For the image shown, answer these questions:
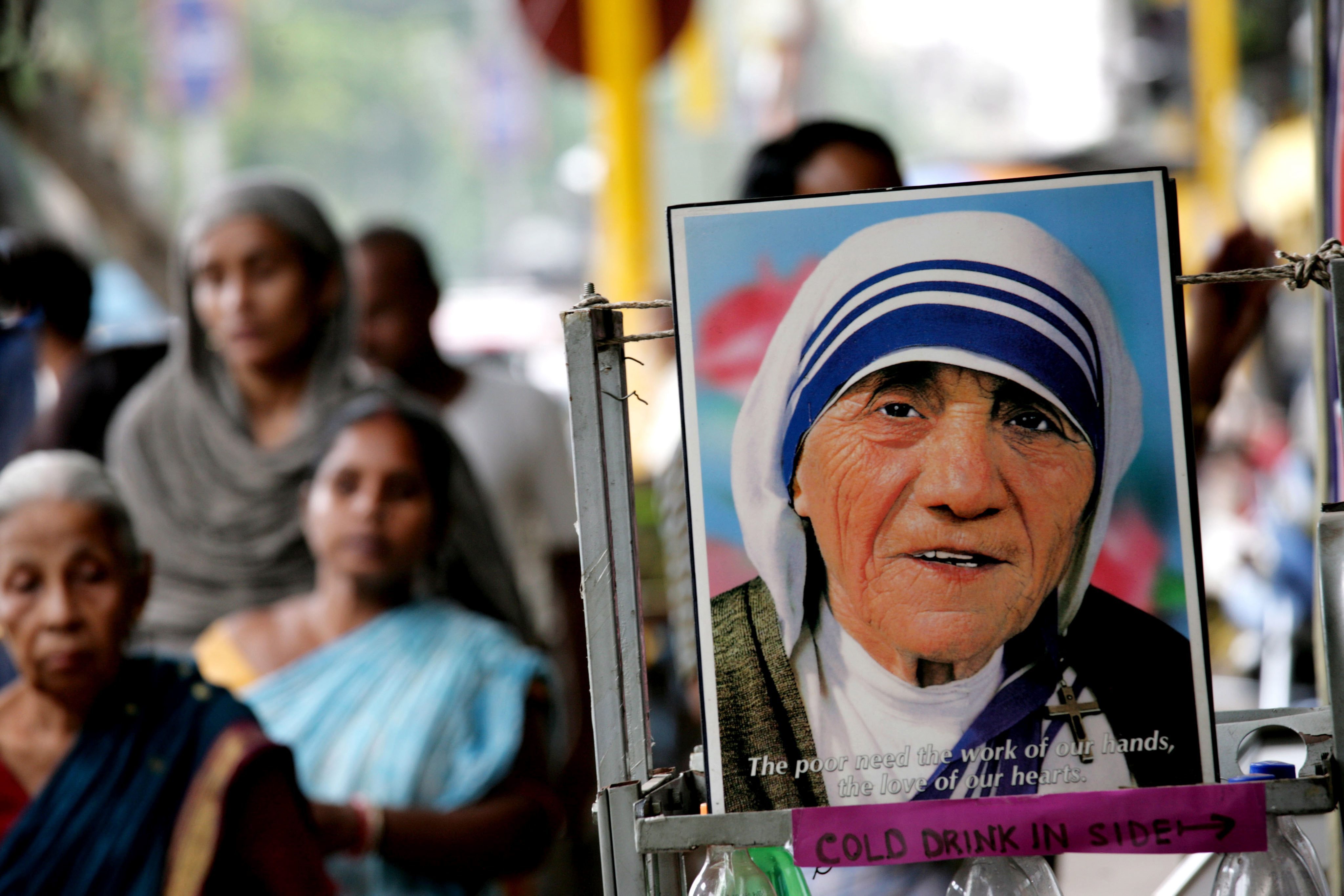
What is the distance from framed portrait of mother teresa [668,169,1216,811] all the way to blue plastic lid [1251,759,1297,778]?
0.12 metres

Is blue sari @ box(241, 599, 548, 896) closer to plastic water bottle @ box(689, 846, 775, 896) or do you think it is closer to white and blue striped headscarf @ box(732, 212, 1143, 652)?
plastic water bottle @ box(689, 846, 775, 896)

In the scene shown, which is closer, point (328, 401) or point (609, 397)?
point (609, 397)

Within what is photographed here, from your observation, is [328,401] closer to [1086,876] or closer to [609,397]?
[609,397]

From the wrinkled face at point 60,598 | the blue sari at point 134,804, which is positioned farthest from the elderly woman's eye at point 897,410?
the wrinkled face at point 60,598

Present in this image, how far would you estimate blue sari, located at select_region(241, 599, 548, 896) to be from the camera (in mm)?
2018

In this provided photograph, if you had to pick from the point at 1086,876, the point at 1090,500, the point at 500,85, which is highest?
the point at 500,85

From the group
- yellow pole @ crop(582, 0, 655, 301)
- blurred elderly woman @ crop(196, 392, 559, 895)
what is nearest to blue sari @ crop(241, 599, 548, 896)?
blurred elderly woman @ crop(196, 392, 559, 895)

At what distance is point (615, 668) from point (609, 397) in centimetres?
18

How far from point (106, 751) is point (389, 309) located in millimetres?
1628

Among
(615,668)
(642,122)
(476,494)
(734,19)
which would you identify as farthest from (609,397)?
(734,19)

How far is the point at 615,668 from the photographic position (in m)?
0.92

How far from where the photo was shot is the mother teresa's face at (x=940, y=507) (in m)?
0.90

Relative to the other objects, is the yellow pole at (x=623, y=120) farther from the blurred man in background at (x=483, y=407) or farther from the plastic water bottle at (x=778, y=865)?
the plastic water bottle at (x=778, y=865)

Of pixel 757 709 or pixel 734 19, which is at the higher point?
pixel 734 19
